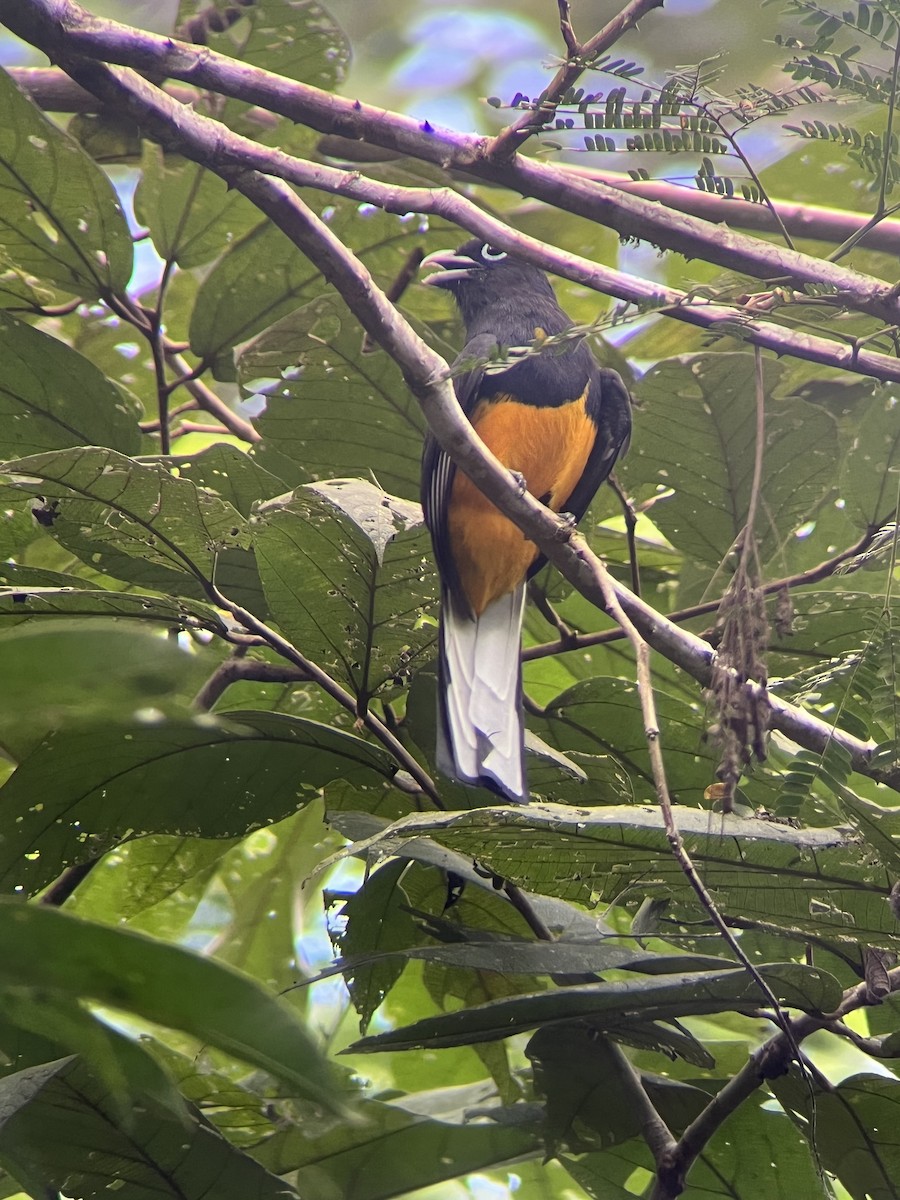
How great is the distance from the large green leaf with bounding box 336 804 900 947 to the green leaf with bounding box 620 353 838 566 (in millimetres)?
303

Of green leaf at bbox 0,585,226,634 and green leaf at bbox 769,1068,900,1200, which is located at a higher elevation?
green leaf at bbox 0,585,226,634

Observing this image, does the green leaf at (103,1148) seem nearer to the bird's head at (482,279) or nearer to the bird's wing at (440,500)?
the bird's wing at (440,500)

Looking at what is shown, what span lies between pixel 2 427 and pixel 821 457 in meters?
0.55

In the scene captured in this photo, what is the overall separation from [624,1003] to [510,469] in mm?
469

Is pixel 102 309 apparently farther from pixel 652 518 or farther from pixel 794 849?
pixel 794 849

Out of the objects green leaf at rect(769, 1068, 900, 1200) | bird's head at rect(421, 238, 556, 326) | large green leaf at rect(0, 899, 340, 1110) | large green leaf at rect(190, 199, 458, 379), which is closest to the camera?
large green leaf at rect(0, 899, 340, 1110)

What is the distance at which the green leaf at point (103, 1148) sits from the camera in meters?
0.45

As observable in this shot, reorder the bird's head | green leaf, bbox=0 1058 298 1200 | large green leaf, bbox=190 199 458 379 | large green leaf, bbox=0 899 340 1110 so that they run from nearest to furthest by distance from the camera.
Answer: large green leaf, bbox=0 899 340 1110 < green leaf, bbox=0 1058 298 1200 < large green leaf, bbox=190 199 458 379 < the bird's head

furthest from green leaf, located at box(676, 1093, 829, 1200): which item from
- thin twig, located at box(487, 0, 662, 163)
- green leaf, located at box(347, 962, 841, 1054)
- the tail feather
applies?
thin twig, located at box(487, 0, 662, 163)

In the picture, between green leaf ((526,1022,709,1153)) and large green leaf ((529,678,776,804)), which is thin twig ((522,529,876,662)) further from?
green leaf ((526,1022,709,1153))

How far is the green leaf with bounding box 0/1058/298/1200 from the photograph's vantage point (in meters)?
0.45

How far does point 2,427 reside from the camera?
66cm

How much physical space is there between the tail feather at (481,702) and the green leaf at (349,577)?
32 millimetres

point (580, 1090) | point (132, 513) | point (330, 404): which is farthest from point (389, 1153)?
point (330, 404)
